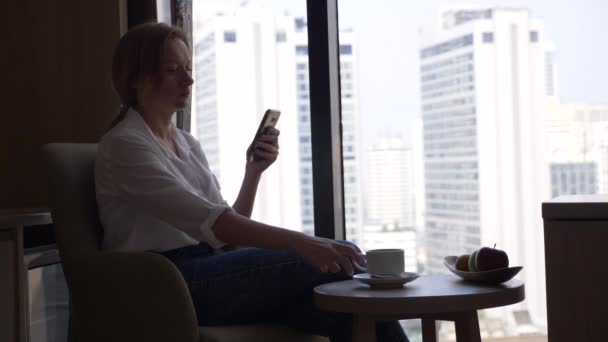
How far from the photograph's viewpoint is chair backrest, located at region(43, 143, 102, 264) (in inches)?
69.3

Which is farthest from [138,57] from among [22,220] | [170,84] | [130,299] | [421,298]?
[421,298]

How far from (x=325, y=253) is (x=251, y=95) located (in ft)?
5.79

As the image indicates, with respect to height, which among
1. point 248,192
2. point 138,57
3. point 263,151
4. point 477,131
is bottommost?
point 248,192

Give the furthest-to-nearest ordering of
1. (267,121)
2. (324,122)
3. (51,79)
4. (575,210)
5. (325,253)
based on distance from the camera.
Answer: (324,122), (51,79), (267,121), (325,253), (575,210)

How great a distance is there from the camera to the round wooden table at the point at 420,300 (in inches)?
57.8

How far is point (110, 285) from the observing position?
1685 mm

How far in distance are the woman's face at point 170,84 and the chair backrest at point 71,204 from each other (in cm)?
24

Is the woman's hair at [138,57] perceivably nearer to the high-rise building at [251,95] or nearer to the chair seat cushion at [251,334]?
the chair seat cushion at [251,334]

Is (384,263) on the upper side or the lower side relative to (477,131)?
lower

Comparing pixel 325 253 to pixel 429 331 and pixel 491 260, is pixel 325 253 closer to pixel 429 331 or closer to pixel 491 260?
pixel 491 260

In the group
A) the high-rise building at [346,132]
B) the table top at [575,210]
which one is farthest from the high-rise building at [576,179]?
the table top at [575,210]

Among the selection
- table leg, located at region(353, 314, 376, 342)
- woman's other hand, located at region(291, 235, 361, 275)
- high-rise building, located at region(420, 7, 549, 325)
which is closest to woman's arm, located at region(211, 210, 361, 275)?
woman's other hand, located at region(291, 235, 361, 275)

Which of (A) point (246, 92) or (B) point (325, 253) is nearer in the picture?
(B) point (325, 253)

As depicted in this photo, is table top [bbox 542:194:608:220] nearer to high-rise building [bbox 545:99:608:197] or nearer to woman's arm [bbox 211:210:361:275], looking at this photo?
woman's arm [bbox 211:210:361:275]
